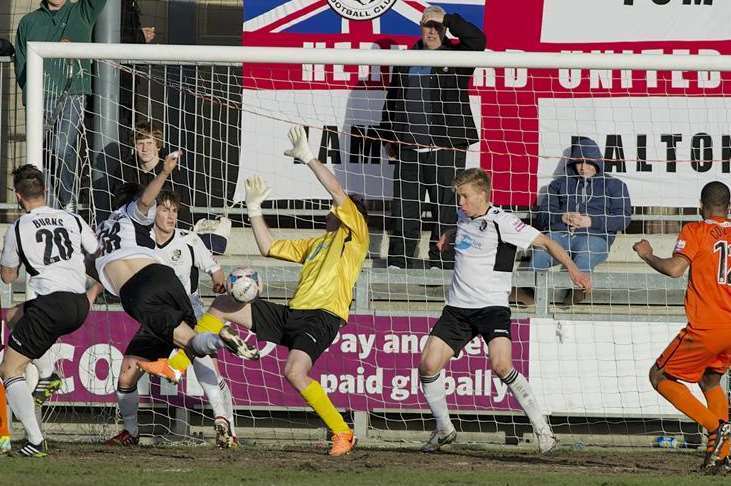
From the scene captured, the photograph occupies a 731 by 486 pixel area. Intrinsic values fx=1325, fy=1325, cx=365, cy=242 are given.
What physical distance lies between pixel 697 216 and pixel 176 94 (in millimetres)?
4834

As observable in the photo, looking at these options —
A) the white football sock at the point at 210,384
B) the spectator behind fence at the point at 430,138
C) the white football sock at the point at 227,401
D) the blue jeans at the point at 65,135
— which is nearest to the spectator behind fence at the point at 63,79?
the blue jeans at the point at 65,135

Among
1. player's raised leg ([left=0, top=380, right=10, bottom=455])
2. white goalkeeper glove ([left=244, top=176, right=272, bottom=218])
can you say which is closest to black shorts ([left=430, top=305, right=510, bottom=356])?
white goalkeeper glove ([left=244, top=176, right=272, bottom=218])

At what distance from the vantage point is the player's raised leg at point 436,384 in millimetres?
9242

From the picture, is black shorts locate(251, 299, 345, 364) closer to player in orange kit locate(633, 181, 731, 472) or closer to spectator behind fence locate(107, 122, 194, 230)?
spectator behind fence locate(107, 122, 194, 230)

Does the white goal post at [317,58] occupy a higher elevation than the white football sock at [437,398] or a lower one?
higher

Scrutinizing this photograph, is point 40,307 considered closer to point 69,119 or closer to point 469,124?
point 69,119

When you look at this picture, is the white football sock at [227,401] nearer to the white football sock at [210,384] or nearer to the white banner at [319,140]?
the white football sock at [210,384]

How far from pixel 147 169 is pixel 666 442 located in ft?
15.4

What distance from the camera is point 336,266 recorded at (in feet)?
30.5

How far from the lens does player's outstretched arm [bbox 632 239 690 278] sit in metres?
8.20

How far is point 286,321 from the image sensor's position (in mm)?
9273

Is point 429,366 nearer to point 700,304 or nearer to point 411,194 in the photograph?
point 700,304

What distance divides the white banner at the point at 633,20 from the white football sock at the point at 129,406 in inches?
202

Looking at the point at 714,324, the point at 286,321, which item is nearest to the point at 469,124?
the point at 286,321
